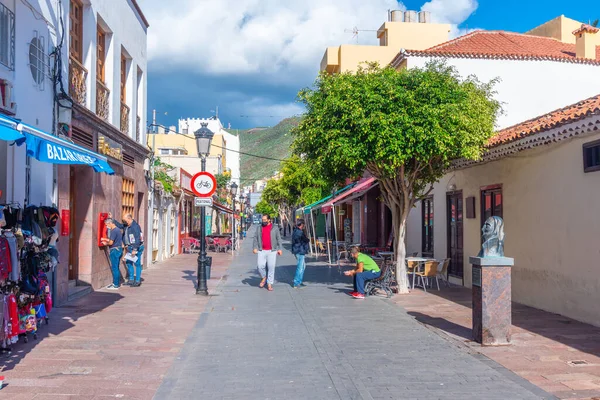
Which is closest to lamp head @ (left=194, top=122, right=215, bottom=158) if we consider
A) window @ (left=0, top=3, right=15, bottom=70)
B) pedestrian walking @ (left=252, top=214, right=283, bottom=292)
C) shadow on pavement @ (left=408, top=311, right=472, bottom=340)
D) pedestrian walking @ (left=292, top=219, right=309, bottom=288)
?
pedestrian walking @ (left=252, top=214, right=283, bottom=292)

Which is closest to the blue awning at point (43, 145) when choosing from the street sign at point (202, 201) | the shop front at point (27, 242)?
the shop front at point (27, 242)

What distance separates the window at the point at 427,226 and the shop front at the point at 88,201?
924cm

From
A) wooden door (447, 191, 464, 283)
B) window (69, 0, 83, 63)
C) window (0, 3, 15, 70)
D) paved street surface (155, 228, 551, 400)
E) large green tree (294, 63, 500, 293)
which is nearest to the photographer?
paved street surface (155, 228, 551, 400)

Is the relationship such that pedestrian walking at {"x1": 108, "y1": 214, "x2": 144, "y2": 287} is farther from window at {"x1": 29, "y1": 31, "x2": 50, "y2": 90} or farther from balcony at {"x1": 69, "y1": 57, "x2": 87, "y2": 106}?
window at {"x1": 29, "y1": 31, "x2": 50, "y2": 90}

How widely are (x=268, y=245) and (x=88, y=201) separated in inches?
165

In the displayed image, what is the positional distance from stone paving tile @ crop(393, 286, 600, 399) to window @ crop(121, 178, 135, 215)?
8.39 m

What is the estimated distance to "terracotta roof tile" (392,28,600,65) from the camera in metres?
19.9

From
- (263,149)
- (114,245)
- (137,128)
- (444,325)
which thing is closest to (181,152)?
(137,128)

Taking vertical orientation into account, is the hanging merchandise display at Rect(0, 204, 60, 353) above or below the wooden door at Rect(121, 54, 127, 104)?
below

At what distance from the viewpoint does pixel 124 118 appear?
1648 centimetres

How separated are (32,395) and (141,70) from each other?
14.3 meters

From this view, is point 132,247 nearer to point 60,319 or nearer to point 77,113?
point 77,113

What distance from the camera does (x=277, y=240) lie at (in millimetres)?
14211

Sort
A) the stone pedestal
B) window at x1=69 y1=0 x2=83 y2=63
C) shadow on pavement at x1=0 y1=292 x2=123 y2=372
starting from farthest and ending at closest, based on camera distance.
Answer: window at x1=69 y1=0 x2=83 y2=63 → the stone pedestal → shadow on pavement at x1=0 y1=292 x2=123 y2=372
